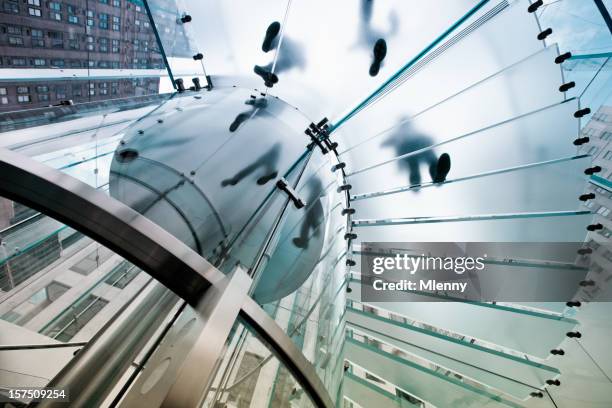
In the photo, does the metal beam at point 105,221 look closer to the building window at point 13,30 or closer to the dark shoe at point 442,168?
the dark shoe at point 442,168

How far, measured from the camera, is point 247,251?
258cm

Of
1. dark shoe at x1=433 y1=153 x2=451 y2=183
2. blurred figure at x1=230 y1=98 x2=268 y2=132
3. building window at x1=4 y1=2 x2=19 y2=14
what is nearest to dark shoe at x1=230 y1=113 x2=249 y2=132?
blurred figure at x1=230 y1=98 x2=268 y2=132

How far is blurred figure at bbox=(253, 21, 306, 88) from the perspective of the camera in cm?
504

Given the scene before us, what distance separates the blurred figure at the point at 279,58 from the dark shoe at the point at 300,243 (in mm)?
3036

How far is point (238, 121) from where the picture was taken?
12.9 ft

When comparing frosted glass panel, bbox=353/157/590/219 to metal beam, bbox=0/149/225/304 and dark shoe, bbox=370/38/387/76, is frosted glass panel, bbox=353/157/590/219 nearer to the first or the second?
dark shoe, bbox=370/38/387/76

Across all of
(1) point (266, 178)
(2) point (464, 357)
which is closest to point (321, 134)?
(1) point (266, 178)

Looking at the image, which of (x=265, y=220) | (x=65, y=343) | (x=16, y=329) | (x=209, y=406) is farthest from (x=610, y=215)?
(x=16, y=329)

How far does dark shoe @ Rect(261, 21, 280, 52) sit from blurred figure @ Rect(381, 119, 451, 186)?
2687 mm

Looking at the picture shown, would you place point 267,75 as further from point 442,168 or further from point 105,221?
point 105,221

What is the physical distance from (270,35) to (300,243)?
364 cm

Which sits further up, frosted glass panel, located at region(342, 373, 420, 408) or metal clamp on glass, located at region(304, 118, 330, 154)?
metal clamp on glass, located at region(304, 118, 330, 154)

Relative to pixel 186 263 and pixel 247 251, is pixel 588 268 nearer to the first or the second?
pixel 247 251

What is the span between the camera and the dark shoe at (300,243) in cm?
380
